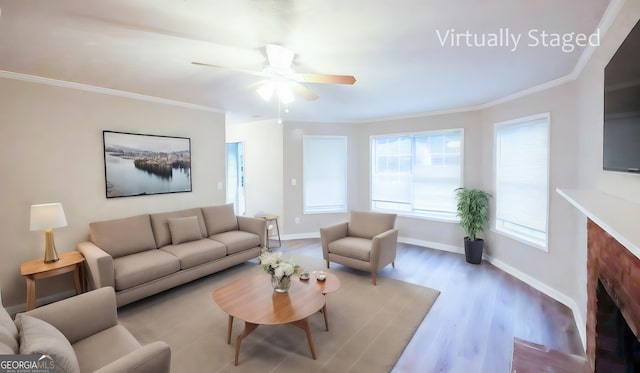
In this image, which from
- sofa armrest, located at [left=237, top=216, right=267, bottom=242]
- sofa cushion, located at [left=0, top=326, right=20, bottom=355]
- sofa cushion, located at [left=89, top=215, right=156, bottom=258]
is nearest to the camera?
sofa cushion, located at [left=0, top=326, right=20, bottom=355]

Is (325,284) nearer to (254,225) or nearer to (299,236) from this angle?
(254,225)

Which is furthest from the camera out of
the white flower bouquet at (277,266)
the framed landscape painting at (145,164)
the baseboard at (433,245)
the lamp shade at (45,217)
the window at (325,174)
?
the window at (325,174)

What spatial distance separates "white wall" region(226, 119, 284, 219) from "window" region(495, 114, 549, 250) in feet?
12.7

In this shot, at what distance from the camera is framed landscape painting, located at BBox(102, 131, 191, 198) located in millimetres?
3576

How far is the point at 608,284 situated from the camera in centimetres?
153

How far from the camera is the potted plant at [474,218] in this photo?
4238 millimetres

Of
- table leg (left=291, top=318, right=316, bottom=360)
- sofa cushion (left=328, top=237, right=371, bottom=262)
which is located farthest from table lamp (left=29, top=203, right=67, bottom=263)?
sofa cushion (left=328, top=237, right=371, bottom=262)

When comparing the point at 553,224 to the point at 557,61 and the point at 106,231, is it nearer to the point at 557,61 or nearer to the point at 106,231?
the point at 557,61

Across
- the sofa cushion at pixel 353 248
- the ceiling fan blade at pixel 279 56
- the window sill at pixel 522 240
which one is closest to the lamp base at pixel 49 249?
the ceiling fan blade at pixel 279 56

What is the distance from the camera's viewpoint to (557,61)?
257 centimetres

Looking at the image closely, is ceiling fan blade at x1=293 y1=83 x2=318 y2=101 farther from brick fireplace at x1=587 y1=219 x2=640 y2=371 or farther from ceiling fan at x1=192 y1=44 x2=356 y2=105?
brick fireplace at x1=587 y1=219 x2=640 y2=371

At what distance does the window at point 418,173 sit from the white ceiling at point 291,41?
158 cm

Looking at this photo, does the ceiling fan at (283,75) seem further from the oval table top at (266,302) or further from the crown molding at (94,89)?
the crown molding at (94,89)

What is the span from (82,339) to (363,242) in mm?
3142
